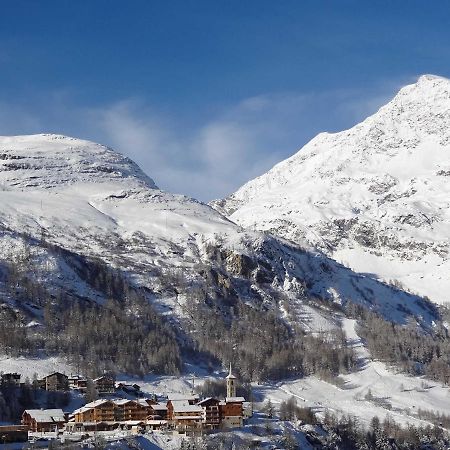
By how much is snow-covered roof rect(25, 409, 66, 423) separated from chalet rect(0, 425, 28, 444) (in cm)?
751

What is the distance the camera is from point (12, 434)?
176m

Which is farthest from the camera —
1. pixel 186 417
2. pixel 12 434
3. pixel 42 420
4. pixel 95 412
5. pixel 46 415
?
pixel 186 417

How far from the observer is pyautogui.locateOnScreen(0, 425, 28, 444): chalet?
174587mm

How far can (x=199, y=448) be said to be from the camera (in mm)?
181125

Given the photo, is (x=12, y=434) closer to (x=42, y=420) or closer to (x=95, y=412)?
(x=42, y=420)

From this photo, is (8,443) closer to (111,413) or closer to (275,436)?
(111,413)

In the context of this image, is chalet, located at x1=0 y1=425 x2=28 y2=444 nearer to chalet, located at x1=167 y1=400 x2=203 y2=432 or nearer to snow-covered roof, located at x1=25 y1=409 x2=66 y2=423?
snow-covered roof, located at x1=25 y1=409 x2=66 y2=423

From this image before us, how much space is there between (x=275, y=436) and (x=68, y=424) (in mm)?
43045

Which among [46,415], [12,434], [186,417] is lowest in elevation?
[12,434]

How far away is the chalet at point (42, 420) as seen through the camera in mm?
185863

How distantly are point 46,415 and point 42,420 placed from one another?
2.57 meters

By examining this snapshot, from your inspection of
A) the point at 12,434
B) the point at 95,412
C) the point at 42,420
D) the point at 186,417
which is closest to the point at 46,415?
the point at 42,420

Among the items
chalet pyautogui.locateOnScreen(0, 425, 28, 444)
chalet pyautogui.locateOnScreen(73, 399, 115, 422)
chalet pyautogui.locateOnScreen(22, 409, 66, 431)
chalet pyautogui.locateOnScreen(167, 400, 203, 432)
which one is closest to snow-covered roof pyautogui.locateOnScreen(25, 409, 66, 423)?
chalet pyautogui.locateOnScreen(22, 409, 66, 431)

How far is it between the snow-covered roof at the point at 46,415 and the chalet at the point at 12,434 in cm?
751
